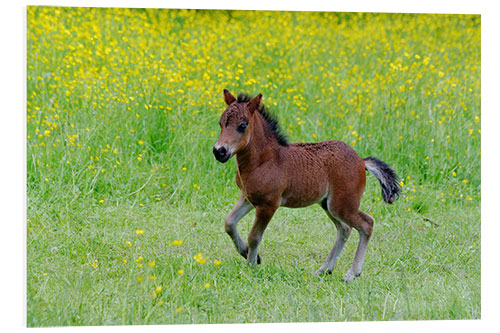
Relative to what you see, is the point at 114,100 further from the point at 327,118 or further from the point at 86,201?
the point at 327,118

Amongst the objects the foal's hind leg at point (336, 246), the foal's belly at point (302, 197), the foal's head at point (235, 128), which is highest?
the foal's head at point (235, 128)

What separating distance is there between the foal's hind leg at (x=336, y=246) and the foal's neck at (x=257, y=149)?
2.09 feet

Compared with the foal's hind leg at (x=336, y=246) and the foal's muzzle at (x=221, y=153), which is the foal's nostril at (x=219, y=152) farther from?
the foal's hind leg at (x=336, y=246)

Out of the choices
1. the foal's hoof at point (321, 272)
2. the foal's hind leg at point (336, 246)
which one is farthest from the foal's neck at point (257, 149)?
the foal's hoof at point (321, 272)

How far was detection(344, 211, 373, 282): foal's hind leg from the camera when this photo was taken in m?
5.36

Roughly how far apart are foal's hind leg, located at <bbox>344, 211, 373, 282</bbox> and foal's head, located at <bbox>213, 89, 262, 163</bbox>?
3.13ft

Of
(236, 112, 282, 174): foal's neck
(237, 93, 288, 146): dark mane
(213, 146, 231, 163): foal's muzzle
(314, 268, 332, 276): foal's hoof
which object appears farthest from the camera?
(314, 268, 332, 276): foal's hoof

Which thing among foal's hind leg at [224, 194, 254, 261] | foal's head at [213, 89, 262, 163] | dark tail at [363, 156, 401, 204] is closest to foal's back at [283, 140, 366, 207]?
dark tail at [363, 156, 401, 204]

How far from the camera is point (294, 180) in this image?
5.34 meters

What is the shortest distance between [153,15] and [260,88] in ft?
3.95

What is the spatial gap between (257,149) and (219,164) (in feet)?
4.86

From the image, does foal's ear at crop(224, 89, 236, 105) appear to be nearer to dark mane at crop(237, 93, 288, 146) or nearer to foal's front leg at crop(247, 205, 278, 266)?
dark mane at crop(237, 93, 288, 146)

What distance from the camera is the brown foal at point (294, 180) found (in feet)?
17.1

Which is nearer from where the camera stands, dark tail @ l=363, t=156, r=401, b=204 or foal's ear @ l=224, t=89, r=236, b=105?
foal's ear @ l=224, t=89, r=236, b=105
